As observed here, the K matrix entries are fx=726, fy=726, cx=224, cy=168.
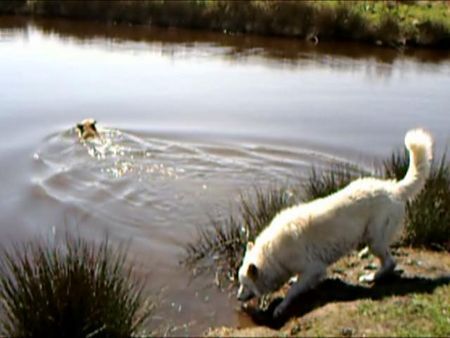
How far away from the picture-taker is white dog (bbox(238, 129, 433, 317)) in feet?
26.2

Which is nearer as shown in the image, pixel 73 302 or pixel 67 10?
pixel 73 302

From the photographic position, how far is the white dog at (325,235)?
7984mm

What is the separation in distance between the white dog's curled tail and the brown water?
7.82ft

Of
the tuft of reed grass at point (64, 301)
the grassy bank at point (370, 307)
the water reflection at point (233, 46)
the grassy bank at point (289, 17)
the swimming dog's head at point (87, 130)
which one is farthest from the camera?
the grassy bank at point (289, 17)

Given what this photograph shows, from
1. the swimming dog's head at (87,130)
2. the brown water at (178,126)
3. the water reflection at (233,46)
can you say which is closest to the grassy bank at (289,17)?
the water reflection at (233,46)

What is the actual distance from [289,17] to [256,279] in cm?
2743

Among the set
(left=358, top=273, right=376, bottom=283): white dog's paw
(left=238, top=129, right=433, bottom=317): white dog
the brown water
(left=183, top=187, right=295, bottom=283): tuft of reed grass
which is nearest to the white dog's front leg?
(left=238, top=129, right=433, bottom=317): white dog

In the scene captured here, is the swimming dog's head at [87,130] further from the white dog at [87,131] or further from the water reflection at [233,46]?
the water reflection at [233,46]

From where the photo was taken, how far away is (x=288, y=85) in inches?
907

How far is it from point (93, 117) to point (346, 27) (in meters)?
18.2

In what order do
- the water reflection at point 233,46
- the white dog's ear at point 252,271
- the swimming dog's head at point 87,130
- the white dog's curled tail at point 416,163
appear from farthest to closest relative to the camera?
the water reflection at point 233,46 < the swimming dog's head at point 87,130 < the white dog's curled tail at point 416,163 < the white dog's ear at point 252,271

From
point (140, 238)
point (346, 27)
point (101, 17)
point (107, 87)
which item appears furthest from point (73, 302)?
point (101, 17)

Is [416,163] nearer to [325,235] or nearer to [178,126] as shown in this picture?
[325,235]

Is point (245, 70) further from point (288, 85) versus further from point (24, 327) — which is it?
point (24, 327)
